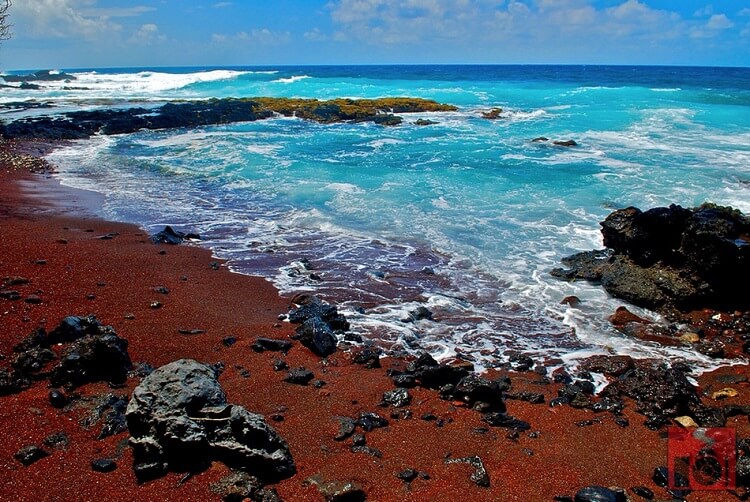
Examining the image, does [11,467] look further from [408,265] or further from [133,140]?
[133,140]

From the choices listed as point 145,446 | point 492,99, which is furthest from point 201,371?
point 492,99

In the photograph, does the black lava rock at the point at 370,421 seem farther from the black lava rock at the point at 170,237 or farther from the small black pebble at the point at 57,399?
the black lava rock at the point at 170,237

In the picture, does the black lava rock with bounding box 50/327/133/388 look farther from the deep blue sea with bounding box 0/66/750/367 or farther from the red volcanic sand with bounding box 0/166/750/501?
the deep blue sea with bounding box 0/66/750/367

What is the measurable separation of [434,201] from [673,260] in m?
8.85

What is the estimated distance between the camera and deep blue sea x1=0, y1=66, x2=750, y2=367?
1014 cm

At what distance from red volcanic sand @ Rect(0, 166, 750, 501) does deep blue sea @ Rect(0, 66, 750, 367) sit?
168cm

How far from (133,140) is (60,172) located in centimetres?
1089

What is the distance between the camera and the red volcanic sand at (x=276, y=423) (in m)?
5.27

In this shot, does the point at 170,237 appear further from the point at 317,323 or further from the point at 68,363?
the point at 68,363

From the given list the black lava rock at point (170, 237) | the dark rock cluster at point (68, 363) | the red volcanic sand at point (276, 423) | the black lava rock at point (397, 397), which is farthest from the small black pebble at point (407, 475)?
the black lava rock at point (170, 237)

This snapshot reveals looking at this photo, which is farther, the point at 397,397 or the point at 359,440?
the point at 397,397

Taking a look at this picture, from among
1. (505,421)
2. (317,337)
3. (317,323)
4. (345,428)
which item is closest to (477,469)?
(505,421)

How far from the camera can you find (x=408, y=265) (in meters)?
12.7

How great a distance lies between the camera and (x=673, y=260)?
37.9ft
